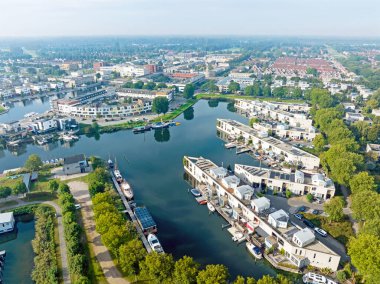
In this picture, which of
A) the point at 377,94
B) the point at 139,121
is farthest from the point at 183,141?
the point at 377,94

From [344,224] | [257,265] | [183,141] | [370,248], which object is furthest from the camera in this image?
[183,141]

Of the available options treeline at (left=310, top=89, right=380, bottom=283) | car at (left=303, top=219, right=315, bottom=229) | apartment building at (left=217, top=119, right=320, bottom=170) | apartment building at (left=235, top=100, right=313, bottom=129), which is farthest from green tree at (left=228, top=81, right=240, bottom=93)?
car at (left=303, top=219, right=315, bottom=229)

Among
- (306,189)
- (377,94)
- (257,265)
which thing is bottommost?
(257,265)

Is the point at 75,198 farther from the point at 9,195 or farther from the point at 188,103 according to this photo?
the point at 188,103

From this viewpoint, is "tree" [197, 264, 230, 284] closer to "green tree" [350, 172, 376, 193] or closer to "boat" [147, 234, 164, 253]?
"boat" [147, 234, 164, 253]

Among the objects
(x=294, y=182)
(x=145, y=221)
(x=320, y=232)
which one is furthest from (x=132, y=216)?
(x=294, y=182)

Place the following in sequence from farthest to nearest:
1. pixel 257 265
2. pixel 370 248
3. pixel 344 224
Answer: pixel 344 224, pixel 257 265, pixel 370 248
